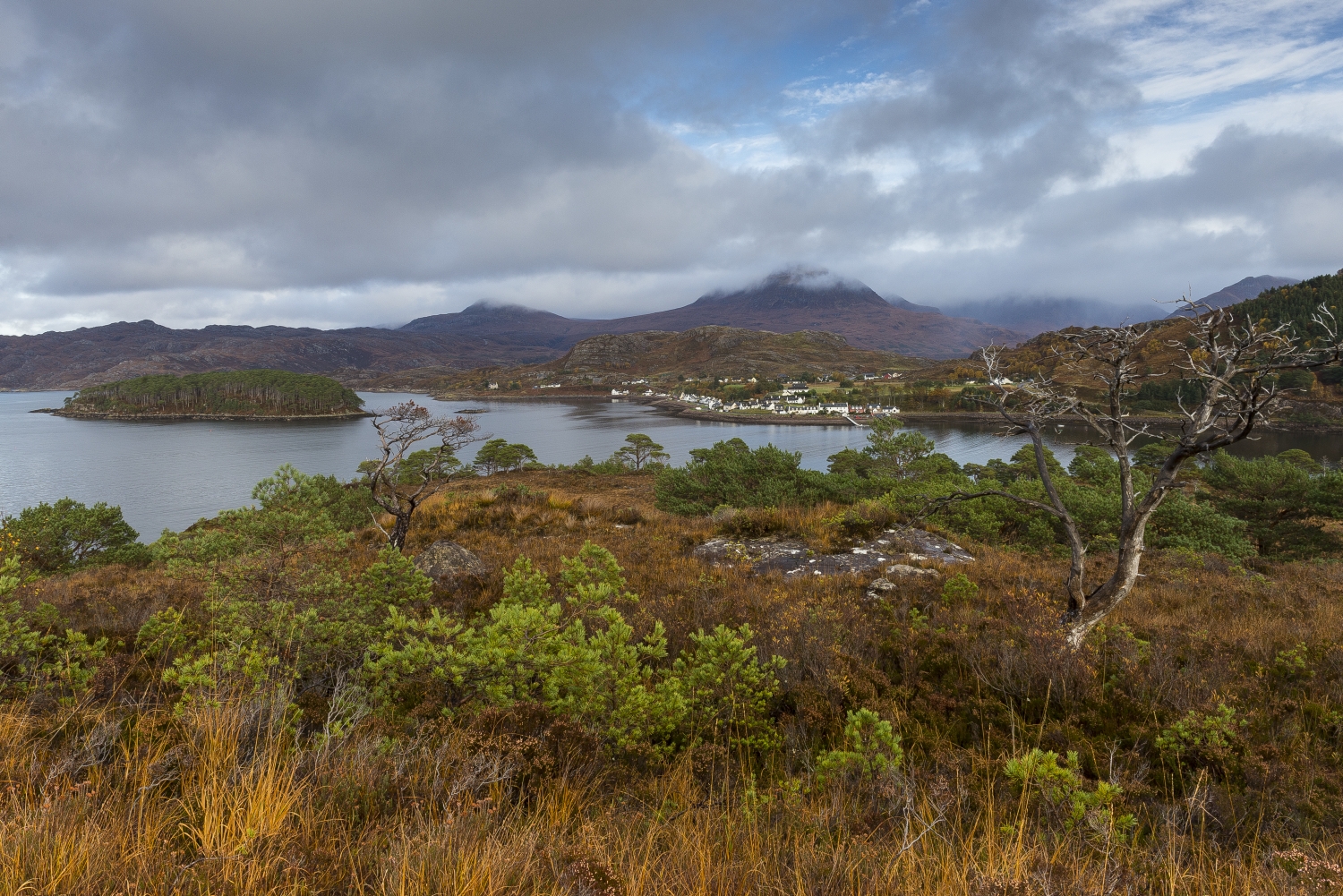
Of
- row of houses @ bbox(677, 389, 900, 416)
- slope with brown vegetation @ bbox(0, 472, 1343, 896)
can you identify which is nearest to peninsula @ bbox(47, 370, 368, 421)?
row of houses @ bbox(677, 389, 900, 416)

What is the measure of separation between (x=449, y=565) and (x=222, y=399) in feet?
503

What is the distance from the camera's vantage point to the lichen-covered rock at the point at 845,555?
9102 mm

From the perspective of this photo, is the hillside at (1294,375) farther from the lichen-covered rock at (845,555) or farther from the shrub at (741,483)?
the lichen-covered rock at (845,555)

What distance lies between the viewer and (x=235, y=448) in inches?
2992

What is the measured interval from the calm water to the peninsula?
29.6ft

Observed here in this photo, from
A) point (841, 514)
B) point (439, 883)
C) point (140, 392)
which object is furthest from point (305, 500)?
point (140, 392)

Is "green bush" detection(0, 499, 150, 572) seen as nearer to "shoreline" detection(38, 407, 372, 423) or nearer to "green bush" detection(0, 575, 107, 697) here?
"green bush" detection(0, 575, 107, 697)

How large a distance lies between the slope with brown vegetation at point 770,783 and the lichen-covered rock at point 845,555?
11.2 feet

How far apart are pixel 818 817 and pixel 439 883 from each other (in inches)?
64.9

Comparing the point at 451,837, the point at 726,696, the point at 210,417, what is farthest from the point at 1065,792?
the point at 210,417

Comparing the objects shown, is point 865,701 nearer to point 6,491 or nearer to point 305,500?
point 305,500

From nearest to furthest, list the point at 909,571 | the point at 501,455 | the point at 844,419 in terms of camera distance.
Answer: the point at 909,571 < the point at 501,455 < the point at 844,419

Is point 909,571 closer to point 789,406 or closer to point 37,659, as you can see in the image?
point 37,659

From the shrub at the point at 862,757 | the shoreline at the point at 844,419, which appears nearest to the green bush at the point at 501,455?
the shrub at the point at 862,757
